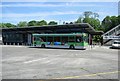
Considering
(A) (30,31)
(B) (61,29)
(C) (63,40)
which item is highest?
(B) (61,29)

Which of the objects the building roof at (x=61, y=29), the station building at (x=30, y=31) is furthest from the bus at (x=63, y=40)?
the station building at (x=30, y=31)

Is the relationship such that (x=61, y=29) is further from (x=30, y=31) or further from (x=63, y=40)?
(x=63, y=40)

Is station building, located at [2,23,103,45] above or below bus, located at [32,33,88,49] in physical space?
above

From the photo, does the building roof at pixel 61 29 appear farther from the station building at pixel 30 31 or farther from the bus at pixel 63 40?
the bus at pixel 63 40

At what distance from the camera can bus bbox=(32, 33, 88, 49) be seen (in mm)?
36375

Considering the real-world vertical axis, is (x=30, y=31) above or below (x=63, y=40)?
above

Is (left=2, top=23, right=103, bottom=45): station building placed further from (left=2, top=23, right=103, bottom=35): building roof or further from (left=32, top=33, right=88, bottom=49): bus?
(left=32, top=33, right=88, bottom=49): bus

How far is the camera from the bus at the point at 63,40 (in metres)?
36.4

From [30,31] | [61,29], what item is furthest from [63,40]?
[30,31]

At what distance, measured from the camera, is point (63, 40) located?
1502 inches

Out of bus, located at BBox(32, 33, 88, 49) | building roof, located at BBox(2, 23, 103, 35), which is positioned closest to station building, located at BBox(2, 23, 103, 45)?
building roof, located at BBox(2, 23, 103, 35)

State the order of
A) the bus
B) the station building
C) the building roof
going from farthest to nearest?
the station building
the building roof
the bus

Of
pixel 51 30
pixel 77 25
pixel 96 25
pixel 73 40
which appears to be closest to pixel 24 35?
pixel 51 30

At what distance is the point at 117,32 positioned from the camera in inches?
2443
